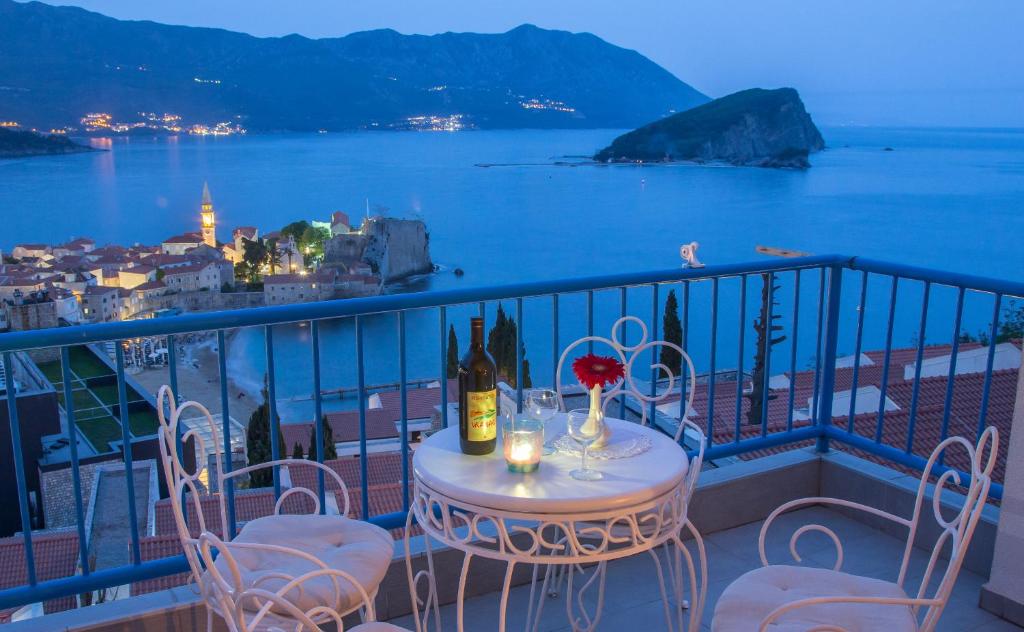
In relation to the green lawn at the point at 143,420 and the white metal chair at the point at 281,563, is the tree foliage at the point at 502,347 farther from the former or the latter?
the green lawn at the point at 143,420

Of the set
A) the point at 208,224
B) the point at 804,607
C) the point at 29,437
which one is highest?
the point at 804,607

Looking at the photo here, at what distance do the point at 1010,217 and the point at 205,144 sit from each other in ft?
176

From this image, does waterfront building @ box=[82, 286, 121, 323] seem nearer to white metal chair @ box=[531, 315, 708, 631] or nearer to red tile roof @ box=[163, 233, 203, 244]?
red tile roof @ box=[163, 233, 203, 244]

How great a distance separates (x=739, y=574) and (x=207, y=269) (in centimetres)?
4713

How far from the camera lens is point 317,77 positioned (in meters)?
65.4

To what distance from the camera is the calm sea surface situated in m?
42.9

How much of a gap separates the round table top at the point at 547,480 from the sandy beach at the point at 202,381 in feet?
109

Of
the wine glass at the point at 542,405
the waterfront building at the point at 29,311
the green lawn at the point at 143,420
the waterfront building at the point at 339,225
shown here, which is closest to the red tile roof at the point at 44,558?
the wine glass at the point at 542,405

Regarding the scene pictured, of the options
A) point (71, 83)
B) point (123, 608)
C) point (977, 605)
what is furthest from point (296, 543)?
point (71, 83)

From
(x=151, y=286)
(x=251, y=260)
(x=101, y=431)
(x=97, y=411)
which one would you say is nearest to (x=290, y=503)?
(x=101, y=431)

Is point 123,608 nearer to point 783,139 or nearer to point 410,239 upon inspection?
point 410,239

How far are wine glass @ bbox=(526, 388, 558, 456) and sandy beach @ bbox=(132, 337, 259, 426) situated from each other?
109 feet

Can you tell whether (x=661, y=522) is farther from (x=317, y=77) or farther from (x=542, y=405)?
(x=317, y=77)

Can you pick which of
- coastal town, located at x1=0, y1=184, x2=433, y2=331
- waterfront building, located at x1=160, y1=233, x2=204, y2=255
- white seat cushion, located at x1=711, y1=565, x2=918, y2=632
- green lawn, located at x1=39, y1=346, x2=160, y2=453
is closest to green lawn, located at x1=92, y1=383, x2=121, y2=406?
green lawn, located at x1=39, y1=346, x2=160, y2=453
